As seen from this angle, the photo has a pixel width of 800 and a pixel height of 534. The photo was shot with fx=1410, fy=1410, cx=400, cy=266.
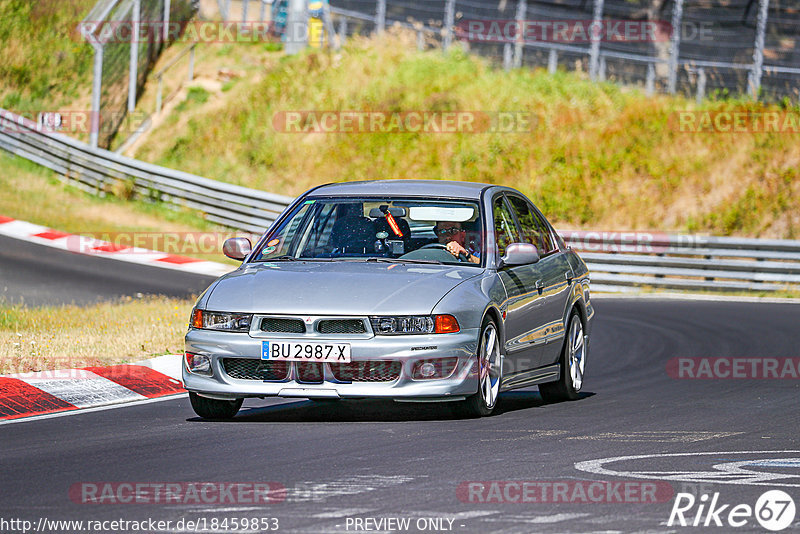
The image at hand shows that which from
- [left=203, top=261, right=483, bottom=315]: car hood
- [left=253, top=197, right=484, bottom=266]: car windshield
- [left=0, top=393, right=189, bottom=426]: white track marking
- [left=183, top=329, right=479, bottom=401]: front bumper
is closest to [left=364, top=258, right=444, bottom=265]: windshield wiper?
[left=253, top=197, right=484, bottom=266]: car windshield

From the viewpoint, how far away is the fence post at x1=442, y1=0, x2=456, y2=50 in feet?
102

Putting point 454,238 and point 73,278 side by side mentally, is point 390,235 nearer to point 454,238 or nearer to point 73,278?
point 454,238

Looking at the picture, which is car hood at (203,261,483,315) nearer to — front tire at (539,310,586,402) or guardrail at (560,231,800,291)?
front tire at (539,310,586,402)

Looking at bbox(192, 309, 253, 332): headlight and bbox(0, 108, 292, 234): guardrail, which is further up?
bbox(192, 309, 253, 332): headlight

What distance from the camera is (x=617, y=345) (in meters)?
14.8

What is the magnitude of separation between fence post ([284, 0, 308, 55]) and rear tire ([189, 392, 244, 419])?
86.2 feet

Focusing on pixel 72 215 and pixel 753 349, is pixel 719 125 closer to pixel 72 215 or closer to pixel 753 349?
pixel 72 215

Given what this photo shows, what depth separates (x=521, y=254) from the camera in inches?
372

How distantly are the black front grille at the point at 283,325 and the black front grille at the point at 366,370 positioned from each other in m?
0.30

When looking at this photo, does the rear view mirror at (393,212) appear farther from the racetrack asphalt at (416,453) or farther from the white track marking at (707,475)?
the white track marking at (707,475)

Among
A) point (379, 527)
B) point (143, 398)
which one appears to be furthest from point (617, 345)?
point (379, 527)

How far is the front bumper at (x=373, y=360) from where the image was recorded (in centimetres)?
849

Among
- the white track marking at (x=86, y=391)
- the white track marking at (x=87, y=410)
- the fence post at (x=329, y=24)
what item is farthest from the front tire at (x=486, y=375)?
the fence post at (x=329, y=24)

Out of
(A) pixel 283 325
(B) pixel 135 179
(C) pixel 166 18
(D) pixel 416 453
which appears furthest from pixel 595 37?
(D) pixel 416 453
